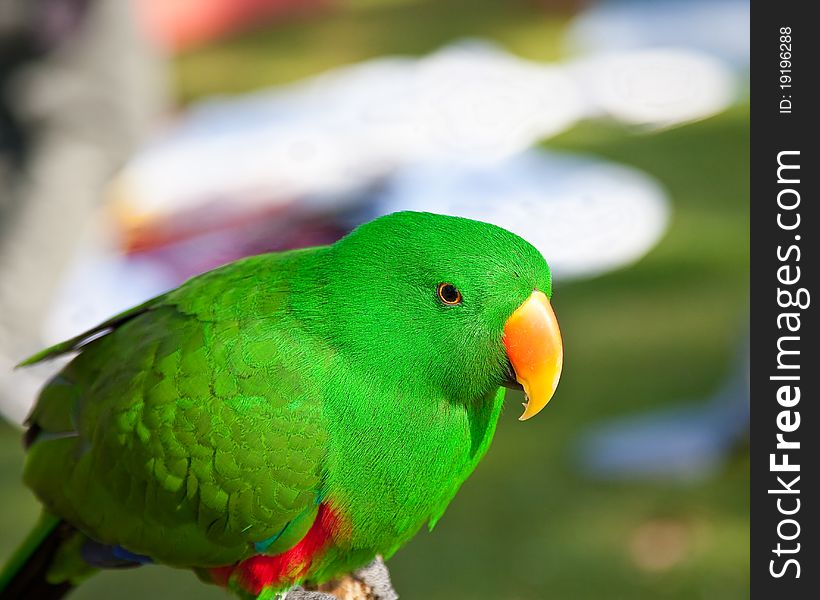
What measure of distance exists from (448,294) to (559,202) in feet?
11.2

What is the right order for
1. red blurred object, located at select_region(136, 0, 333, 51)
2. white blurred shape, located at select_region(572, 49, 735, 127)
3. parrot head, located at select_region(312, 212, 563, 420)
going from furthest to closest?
1. red blurred object, located at select_region(136, 0, 333, 51)
2. white blurred shape, located at select_region(572, 49, 735, 127)
3. parrot head, located at select_region(312, 212, 563, 420)

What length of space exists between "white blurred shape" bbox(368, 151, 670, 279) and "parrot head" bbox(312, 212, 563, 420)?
2.76 metres

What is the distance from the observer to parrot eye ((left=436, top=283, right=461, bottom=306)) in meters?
1.44

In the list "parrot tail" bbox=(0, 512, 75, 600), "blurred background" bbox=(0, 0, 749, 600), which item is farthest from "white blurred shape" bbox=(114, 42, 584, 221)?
"parrot tail" bbox=(0, 512, 75, 600)

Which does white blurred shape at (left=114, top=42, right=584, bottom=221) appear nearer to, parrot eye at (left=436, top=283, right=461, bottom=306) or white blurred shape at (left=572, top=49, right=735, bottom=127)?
white blurred shape at (left=572, top=49, right=735, bottom=127)

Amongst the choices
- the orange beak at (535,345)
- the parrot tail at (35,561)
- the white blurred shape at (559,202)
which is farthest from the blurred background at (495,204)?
the orange beak at (535,345)

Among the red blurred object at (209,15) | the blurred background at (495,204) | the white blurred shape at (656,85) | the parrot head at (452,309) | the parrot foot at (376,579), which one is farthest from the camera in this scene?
the red blurred object at (209,15)

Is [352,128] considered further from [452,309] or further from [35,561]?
[452,309]

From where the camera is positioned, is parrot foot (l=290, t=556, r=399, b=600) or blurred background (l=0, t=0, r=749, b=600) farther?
blurred background (l=0, t=0, r=749, b=600)

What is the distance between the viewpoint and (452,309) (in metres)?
1.45

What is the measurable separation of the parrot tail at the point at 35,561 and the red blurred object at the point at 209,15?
16.8ft

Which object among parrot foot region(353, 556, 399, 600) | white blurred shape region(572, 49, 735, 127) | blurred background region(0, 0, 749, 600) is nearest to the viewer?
parrot foot region(353, 556, 399, 600)

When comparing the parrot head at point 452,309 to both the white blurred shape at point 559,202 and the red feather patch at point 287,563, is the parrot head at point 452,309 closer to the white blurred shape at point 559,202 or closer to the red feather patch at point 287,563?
the red feather patch at point 287,563

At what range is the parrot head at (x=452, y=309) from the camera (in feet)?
4.71
